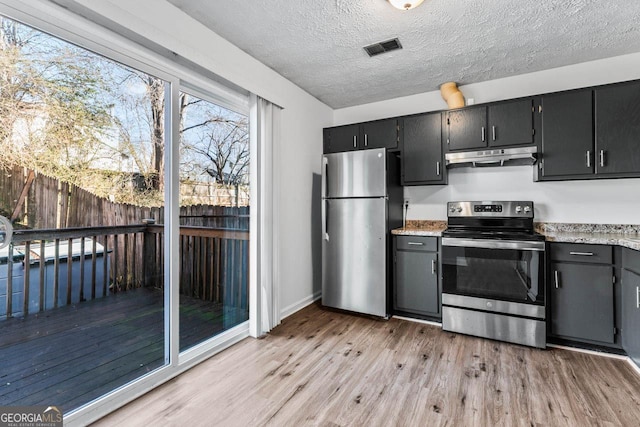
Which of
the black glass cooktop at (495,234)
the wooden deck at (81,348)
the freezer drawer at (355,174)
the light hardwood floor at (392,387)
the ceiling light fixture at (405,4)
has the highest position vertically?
the ceiling light fixture at (405,4)

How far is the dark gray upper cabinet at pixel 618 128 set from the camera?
8.02 ft

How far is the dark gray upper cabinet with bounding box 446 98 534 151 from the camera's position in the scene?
9.27ft

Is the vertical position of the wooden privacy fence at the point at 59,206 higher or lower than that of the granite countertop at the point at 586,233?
higher

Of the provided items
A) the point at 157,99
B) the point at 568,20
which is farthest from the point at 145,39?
the point at 568,20

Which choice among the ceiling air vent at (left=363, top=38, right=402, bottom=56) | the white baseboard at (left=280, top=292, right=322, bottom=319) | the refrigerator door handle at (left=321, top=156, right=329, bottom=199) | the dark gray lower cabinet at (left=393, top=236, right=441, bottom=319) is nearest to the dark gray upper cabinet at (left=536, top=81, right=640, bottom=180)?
the dark gray lower cabinet at (left=393, top=236, right=441, bottom=319)

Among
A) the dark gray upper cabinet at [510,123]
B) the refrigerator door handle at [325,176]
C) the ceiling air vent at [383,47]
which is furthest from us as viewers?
the refrigerator door handle at [325,176]

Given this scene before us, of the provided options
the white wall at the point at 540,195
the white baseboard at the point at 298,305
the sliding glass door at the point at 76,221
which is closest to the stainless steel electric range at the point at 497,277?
the white wall at the point at 540,195

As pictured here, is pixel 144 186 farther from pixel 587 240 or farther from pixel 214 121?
pixel 587 240

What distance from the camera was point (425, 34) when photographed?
7.63ft

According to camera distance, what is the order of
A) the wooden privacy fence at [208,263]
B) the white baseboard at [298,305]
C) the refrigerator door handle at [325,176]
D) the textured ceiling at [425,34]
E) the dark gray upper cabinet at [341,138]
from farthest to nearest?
the dark gray upper cabinet at [341,138], the refrigerator door handle at [325,176], the white baseboard at [298,305], the wooden privacy fence at [208,263], the textured ceiling at [425,34]

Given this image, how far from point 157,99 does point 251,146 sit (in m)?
0.88

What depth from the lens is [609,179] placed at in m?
2.70

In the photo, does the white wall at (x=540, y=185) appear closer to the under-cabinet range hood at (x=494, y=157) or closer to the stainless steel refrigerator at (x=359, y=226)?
the under-cabinet range hood at (x=494, y=157)

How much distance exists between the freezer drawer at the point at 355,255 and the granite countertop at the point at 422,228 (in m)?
0.24
